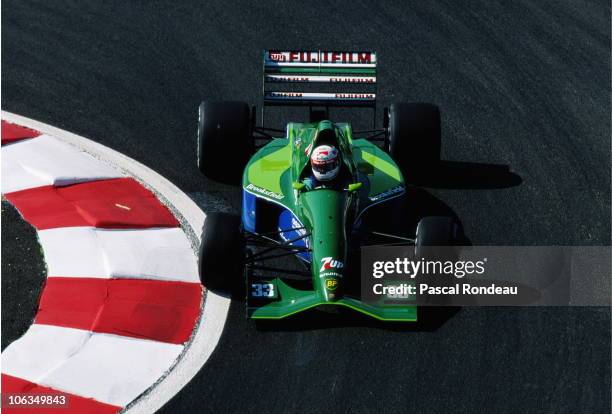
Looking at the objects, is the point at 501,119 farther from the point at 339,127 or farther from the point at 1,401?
the point at 1,401

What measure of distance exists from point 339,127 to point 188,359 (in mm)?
3249

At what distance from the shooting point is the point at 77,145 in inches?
476

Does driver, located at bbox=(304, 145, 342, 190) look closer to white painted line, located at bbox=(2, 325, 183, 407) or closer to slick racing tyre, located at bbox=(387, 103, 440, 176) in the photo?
slick racing tyre, located at bbox=(387, 103, 440, 176)

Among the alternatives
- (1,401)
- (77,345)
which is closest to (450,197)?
(77,345)

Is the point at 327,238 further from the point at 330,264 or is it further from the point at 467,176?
the point at 467,176

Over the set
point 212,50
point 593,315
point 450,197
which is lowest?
point 593,315

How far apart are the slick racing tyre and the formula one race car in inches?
0.4

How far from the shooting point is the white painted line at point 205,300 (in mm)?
8734

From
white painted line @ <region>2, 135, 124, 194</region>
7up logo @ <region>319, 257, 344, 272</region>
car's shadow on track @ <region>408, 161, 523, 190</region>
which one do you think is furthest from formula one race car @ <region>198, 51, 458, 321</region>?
white painted line @ <region>2, 135, 124, 194</region>

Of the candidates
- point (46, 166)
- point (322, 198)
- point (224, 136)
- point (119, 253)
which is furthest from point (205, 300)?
point (46, 166)

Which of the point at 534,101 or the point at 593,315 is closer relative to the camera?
the point at 593,315

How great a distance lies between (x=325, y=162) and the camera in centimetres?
1003

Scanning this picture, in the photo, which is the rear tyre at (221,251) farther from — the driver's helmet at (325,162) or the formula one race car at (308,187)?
the driver's helmet at (325,162)

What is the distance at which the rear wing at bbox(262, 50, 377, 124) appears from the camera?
11.8m
